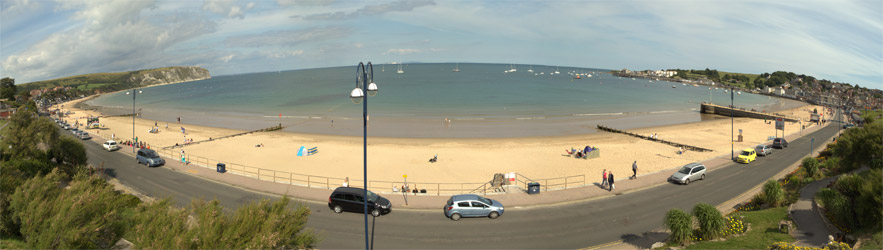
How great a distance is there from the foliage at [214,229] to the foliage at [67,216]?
4.33 ft

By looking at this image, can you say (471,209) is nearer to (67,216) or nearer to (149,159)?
(67,216)

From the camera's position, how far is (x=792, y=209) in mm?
17672

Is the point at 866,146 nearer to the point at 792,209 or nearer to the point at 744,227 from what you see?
the point at 792,209

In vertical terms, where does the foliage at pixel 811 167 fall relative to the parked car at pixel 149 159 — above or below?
above

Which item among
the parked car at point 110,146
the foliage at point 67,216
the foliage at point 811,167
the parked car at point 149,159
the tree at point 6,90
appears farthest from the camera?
the tree at point 6,90

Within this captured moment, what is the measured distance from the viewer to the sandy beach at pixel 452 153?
30438mm

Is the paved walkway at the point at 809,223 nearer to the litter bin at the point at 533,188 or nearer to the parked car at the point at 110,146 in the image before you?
the litter bin at the point at 533,188

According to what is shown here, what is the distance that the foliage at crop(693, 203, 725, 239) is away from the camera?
1473 cm

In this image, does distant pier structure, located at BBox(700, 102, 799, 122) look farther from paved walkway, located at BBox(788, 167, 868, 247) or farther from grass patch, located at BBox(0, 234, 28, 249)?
grass patch, located at BBox(0, 234, 28, 249)

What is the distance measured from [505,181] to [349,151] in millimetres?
18919

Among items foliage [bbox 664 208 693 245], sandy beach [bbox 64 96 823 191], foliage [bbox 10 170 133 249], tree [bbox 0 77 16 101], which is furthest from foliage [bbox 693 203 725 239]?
tree [bbox 0 77 16 101]

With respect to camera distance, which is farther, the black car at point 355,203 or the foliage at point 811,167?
the foliage at point 811,167

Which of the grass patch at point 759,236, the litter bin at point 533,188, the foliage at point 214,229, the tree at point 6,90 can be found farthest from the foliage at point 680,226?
the tree at point 6,90

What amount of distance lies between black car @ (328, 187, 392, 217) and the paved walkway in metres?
17.2
